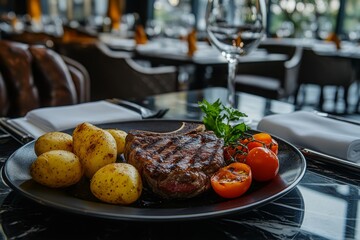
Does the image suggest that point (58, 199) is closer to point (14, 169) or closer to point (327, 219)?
point (14, 169)

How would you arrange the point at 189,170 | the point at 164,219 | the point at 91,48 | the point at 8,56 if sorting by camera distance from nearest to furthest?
the point at 164,219, the point at 189,170, the point at 8,56, the point at 91,48

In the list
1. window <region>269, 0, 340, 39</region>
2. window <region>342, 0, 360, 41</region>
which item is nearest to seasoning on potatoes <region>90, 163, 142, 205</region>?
window <region>269, 0, 340, 39</region>

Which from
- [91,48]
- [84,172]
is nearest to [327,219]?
[84,172]

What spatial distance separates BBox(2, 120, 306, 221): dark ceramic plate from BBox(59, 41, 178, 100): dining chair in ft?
7.87

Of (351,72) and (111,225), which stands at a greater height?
(111,225)

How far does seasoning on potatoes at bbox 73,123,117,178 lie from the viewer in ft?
2.27

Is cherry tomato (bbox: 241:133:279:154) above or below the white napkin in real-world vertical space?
above

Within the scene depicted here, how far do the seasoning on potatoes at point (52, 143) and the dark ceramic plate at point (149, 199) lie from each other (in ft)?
0.09

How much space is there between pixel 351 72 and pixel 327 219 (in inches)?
166

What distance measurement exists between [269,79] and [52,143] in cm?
345

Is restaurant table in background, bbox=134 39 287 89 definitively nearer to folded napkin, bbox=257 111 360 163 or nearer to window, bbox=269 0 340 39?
folded napkin, bbox=257 111 360 163

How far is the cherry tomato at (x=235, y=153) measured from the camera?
73 cm

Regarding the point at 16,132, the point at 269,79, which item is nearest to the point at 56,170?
the point at 16,132

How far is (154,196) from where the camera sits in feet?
2.14
